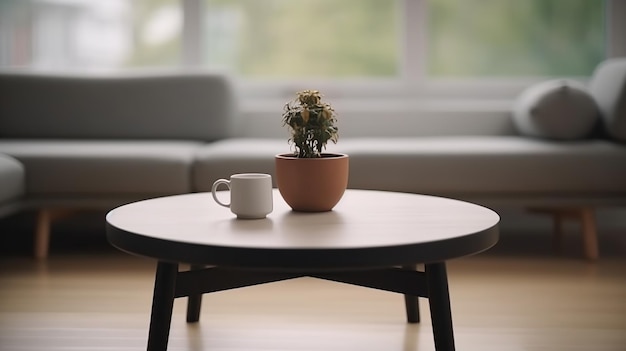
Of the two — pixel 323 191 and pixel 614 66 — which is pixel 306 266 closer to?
pixel 323 191

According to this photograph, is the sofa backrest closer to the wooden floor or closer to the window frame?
the window frame

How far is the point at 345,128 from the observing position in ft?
11.9

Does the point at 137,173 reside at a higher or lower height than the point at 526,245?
higher

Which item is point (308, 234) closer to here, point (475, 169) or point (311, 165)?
point (311, 165)

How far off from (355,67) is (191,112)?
1.00 meters

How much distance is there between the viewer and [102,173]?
2850 millimetres

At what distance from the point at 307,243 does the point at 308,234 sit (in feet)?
0.32

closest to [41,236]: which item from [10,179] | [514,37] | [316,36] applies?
[10,179]

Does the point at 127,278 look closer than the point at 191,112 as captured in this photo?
Yes

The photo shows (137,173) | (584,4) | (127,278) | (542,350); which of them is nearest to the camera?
(542,350)

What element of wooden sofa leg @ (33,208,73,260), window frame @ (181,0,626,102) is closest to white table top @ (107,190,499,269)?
wooden sofa leg @ (33,208,73,260)

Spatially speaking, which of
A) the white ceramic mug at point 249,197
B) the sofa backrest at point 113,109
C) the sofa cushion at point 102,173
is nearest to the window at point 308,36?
the sofa backrest at point 113,109

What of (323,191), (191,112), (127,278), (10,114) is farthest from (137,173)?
(323,191)

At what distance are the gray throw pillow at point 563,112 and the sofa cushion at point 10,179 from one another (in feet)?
6.77
